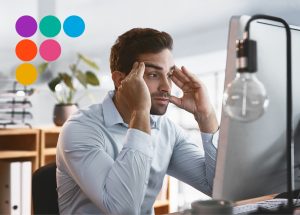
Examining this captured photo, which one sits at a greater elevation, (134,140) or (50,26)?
(50,26)

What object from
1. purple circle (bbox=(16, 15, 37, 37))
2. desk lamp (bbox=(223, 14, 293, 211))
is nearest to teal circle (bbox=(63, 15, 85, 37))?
purple circle (bbox=(16, 15, 37, 37))

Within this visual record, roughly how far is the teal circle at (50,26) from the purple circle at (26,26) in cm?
6

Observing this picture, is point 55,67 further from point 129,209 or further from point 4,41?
point 129,209

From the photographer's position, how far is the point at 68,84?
2982 mm

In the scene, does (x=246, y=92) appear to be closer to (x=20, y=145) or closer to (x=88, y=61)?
(x=20, y=145)

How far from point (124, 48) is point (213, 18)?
6.15 ft

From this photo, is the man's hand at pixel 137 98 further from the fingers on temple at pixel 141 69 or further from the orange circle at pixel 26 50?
the orange circle at pixel 26 50

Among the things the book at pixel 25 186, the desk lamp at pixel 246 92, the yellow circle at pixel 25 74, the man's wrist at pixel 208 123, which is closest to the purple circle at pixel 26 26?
the yellow circle at pixel 25 74

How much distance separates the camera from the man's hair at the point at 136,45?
5.55ft

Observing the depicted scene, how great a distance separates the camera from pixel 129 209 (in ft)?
4.39

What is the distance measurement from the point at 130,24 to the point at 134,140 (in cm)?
232

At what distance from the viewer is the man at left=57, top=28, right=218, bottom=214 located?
1.36 m

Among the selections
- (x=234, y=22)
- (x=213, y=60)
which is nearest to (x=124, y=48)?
(x=234, y=22)

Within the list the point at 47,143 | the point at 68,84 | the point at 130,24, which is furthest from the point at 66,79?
the point at 130,24
